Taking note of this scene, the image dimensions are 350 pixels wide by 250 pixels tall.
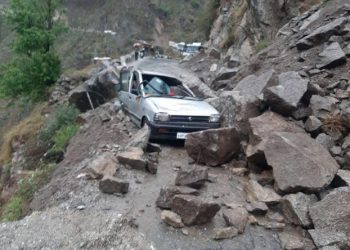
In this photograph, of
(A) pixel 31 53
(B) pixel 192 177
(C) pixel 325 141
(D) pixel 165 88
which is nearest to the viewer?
(B) pixel 192 177

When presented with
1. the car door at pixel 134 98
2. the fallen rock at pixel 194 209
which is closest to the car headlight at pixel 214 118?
the car door at pixel 134 98

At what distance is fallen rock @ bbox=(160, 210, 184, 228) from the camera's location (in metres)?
5.54

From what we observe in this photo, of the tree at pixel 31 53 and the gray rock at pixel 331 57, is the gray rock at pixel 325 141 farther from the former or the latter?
the tree at pixel 31 53

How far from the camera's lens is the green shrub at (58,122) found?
14.4 meters

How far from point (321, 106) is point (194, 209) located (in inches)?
147

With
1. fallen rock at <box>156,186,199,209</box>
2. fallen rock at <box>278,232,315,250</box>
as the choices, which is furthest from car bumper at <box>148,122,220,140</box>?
fallen rock at <box>278,232,315,250</box>

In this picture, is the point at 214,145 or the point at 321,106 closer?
the point at 214,145

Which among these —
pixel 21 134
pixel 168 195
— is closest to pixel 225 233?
pixel 168 195

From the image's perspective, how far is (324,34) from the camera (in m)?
11.2

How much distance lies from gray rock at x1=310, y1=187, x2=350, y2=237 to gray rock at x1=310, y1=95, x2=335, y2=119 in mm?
2572

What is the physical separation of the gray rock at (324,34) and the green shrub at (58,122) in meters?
7.82

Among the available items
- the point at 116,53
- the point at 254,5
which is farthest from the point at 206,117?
the point at 116,53

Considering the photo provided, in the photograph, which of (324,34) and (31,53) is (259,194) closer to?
(324,34)

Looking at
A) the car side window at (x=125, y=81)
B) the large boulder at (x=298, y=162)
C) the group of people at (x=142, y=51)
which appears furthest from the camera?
the group of people at (x=142, y=51)
